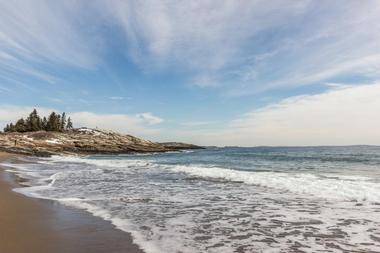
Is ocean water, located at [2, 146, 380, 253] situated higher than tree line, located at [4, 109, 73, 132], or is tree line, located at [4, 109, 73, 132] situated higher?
tree line, located at [4, 109, 73, 132]

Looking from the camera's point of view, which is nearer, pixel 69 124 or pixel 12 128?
pixel 12 128

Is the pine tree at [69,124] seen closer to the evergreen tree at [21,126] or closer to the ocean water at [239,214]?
the evergreen tree at [21,126]

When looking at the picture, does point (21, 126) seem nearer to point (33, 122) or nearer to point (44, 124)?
point (33, 122)

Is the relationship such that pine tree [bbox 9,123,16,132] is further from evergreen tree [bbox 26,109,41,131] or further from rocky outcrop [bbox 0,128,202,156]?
rocky outcrop [bbox 0,128,202,156]

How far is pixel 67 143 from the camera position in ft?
257

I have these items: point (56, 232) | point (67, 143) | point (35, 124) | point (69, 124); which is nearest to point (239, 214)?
point (56, 232)

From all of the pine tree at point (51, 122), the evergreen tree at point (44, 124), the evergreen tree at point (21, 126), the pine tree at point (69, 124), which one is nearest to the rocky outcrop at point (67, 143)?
the pine tree at point (51, 122)

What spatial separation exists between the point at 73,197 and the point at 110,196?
131 cm

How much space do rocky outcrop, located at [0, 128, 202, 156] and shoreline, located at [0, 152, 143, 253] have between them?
50409 mm

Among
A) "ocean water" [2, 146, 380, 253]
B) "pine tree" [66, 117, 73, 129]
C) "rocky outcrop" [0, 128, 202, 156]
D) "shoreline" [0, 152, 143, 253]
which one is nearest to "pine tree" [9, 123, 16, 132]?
"rocky outcrop" [0, 128, 202, 156]

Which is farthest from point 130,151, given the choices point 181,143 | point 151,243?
point 151,243

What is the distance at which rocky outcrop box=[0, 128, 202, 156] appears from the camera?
65300 mm

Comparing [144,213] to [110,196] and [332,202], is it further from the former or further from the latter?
[332,202]

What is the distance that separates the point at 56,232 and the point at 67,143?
74.5 meters
